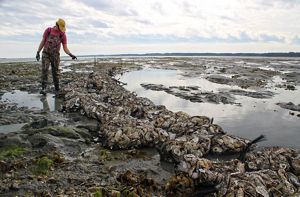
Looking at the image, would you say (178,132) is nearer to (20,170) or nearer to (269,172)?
(269,172)

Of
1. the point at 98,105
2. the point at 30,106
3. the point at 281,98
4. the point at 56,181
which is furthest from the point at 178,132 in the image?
the point at 281,98

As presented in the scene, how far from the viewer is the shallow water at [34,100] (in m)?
13.5

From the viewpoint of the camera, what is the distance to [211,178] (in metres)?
5.90

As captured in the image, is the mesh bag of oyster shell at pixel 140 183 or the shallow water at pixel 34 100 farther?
the shallow water at pixel 34 100

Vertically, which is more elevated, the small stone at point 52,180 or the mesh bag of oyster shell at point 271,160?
the small stone at point 52,180

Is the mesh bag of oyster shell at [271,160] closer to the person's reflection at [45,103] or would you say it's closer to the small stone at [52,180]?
the small stone at [52,180]

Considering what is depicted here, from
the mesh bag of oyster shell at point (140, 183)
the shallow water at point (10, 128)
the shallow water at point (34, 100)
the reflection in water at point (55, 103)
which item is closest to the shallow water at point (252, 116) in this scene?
the reflection in water at point (55, 103)

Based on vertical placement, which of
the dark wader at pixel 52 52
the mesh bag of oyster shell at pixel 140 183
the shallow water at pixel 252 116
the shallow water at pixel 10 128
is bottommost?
the shallow water at pixel 252 116

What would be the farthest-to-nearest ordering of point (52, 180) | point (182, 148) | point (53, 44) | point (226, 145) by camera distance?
1. point (53, 44)
2. point (226, 145)
3. point (182, 148)
4. point (52, 180)

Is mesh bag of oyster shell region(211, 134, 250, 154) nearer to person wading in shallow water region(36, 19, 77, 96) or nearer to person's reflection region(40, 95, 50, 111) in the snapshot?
person's reflection region(40, 95, 50, 111)

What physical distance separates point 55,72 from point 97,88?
260 centimetres

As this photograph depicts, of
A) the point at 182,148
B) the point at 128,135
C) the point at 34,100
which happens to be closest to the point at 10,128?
the point at 128,135

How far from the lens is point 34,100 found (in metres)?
15.0

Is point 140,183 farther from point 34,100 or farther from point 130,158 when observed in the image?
point 34,100
